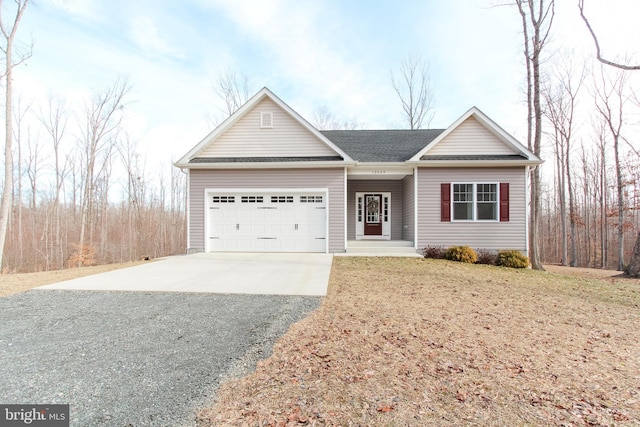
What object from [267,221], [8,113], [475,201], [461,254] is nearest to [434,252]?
[461,254]

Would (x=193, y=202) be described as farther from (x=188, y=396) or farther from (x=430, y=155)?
(x=188, y=396)

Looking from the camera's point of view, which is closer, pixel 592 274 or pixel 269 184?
pixel 269 184

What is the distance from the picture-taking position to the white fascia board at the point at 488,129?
11.2 m

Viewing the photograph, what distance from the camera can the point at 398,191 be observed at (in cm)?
1323

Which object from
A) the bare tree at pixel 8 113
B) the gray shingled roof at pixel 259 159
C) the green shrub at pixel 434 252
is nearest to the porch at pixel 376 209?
the green shrub at pixel 434 252

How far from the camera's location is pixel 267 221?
11469 mm

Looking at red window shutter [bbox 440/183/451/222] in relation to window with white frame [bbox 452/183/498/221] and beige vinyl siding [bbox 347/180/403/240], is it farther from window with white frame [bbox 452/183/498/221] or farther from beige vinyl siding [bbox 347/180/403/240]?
beige vinyl siding [bbox 347/180/403/240]

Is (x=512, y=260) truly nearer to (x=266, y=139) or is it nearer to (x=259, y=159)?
(x=259, y=159)

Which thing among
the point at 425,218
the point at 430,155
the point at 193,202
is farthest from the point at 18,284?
the point at 430,155

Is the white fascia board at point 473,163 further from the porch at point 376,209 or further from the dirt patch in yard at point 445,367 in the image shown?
the dirt patch in yard at point 445,367

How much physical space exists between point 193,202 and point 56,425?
32.2ft

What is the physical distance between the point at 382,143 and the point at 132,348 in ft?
39.6

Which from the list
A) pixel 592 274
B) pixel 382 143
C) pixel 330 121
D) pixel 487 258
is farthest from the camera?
pixel 330 121

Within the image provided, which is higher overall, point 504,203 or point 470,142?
point 470,142
